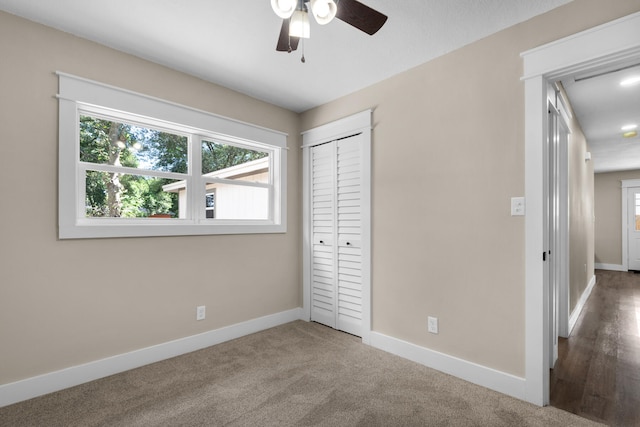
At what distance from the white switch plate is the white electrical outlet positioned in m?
1.00

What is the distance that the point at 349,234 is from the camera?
3.21 m

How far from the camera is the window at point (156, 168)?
2240 mm

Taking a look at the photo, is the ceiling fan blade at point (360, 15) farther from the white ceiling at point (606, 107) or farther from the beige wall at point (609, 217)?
the beige wall at point (609, 217)

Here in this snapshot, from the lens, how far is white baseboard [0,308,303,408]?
6.54 ft

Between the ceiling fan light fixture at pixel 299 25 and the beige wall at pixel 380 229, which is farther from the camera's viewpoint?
the beige wall at pixel 380 229

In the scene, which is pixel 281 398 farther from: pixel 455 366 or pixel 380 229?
pixel 380 229

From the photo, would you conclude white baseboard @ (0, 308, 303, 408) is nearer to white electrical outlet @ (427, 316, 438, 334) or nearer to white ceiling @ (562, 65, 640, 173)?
white electrical outlet @ (427, 316, 438, 334)

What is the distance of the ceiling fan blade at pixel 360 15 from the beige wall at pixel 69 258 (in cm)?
186

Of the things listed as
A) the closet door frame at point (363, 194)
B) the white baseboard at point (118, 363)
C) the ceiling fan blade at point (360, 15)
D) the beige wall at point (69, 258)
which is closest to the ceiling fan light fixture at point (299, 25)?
the ceiling fan blade at point (360, 15)

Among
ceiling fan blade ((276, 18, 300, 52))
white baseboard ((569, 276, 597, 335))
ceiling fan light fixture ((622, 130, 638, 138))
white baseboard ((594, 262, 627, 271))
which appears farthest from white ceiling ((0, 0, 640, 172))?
white baseboard ((594, 262, 627, 271))

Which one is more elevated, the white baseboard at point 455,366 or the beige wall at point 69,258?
the beige wall at point 69,258

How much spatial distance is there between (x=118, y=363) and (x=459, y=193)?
9.46 feet

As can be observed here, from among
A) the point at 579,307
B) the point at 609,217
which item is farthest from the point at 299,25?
the point at 609,217

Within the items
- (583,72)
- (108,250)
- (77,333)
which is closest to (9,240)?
(108,250)
